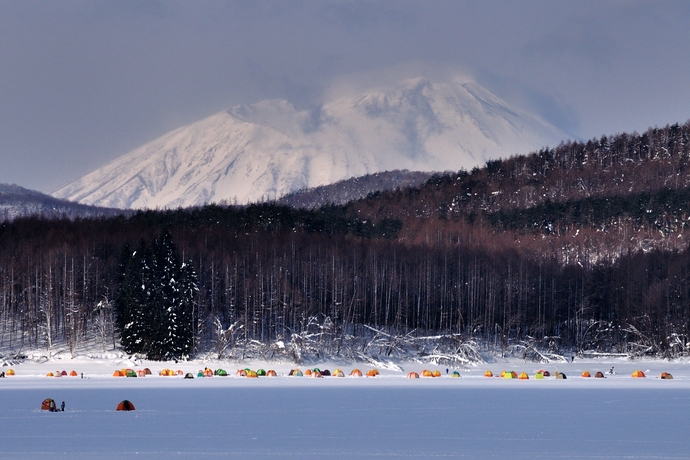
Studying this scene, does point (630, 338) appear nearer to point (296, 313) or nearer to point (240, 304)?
point (296, 313)

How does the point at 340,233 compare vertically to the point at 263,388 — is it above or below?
above

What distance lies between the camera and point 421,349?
97.8 metres

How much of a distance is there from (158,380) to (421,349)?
126 ft
